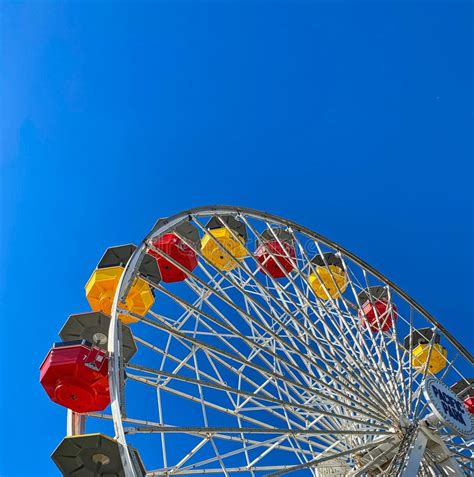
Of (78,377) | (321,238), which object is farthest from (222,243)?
(78,377)

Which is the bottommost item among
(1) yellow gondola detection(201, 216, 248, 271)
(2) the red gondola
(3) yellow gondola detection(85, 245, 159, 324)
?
(2) the red gondola

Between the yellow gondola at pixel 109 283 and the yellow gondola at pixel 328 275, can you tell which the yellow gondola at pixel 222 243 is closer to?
the yellow gondola at pixel 328 275

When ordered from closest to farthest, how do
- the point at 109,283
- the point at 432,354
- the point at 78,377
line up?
the point at 78,377
the point at 109,283
the point at 432,354

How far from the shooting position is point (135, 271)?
9820 mm

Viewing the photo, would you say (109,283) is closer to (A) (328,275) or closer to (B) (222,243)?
(B) (222,243)

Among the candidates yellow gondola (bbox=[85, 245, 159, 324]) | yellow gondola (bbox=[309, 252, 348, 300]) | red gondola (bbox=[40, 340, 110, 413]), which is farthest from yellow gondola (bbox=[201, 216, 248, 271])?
red gondola (bbox=[40, 340, 110, 413])

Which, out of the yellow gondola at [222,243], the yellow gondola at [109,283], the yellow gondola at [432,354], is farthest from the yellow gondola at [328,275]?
the yellow gondola at [109,283]

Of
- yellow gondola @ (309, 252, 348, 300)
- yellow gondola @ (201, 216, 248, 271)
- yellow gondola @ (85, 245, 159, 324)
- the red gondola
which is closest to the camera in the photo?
the red gondola

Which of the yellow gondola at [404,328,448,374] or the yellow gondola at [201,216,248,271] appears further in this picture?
the yellow gondola at [404,328,448,374]

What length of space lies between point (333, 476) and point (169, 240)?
676 cm

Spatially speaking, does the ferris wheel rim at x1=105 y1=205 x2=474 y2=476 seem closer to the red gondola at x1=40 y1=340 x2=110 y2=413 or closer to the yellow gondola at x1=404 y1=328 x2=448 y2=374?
the red gondola at x1=40 y1=340 x2=110 y2=413

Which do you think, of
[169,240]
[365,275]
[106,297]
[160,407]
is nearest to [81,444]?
[160,407]

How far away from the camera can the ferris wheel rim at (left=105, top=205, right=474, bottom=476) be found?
734cm

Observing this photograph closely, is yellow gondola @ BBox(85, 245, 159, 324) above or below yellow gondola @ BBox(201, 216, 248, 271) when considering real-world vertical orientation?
below
